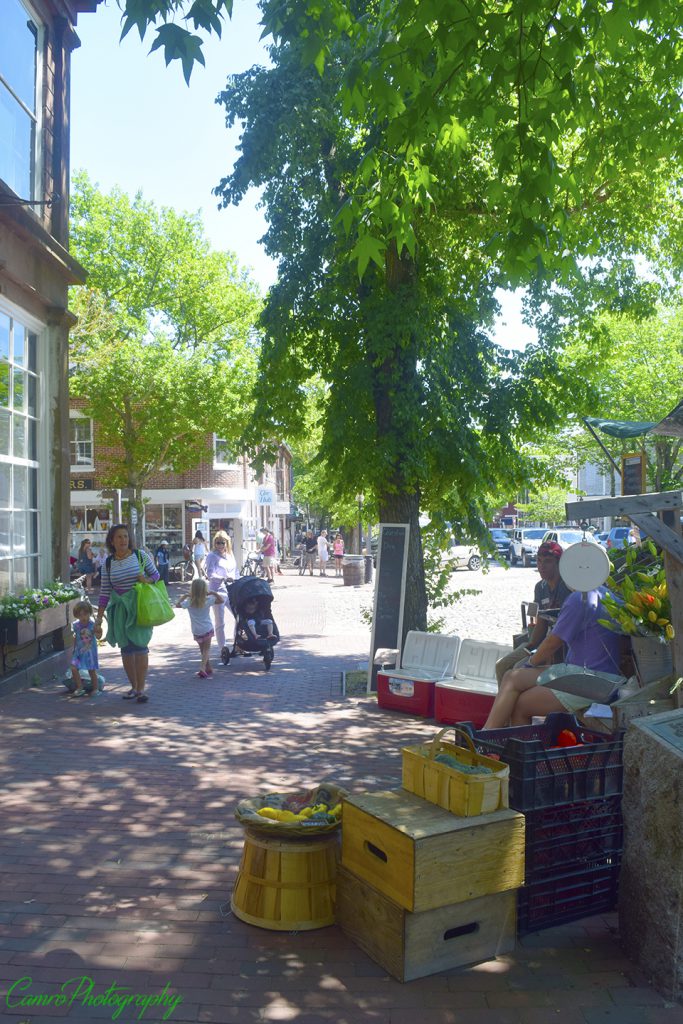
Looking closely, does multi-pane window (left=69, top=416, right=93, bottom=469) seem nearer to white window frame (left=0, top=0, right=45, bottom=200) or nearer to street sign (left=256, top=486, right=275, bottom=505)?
street sign (left=256, top=486, right=275, bottom=505)

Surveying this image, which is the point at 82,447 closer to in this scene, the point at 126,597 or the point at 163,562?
the point at 163,562

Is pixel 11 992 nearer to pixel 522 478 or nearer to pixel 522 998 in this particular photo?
pixel 522 998

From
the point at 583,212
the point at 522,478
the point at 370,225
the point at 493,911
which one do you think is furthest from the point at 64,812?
the point at 583,212

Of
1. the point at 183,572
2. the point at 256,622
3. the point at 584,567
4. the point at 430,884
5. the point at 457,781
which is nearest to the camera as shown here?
the point at 430,884

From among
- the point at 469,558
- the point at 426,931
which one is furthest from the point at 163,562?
the point at 426,931

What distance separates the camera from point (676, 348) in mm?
30562

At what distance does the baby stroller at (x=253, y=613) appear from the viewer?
38.8ft

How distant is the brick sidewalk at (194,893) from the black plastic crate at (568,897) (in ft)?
0.28

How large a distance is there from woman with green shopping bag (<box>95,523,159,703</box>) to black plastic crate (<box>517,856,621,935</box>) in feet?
18.5

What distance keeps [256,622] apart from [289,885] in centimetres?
787

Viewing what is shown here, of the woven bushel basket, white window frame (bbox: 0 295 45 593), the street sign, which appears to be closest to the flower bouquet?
the woven bushel basket

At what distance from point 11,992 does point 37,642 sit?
24.8ft

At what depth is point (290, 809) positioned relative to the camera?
14.7ft

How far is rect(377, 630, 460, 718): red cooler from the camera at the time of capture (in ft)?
29.0
